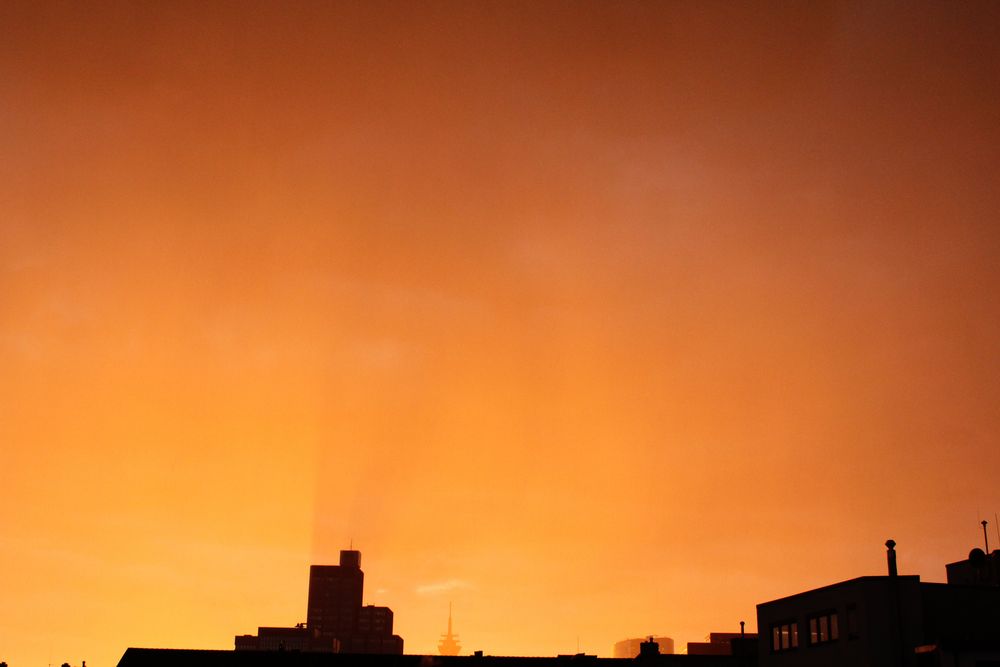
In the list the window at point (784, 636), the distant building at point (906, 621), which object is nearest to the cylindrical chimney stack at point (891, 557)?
the distant building at point (906, 621)

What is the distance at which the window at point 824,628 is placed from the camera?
2491 inches

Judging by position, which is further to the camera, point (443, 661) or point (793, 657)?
point (443, 661)

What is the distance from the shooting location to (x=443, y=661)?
9150 cm

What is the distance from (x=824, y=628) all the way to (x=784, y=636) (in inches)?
221

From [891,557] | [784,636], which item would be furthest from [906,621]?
[784,636]

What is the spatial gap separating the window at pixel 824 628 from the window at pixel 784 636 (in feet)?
5.98

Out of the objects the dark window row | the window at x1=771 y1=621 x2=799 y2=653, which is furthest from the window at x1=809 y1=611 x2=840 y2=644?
the window at x1=771 y1=621 x2=799 y2=653

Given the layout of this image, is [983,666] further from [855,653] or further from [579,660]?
[579,660]

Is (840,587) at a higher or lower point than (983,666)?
higher

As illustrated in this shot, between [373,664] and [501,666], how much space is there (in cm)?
1000

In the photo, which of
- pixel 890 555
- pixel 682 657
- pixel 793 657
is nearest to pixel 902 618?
pixel 890 555

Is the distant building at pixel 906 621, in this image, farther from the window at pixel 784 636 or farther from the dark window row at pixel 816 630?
the window at pixel 784 636

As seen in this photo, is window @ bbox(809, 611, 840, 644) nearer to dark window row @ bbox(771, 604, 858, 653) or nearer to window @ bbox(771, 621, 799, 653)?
dark window row @ bbox(771, 604, 858, 653)

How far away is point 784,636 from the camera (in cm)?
6988
